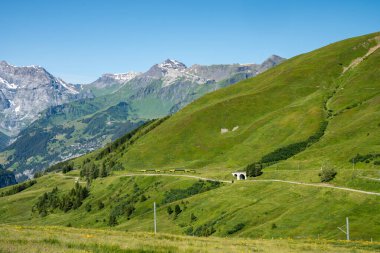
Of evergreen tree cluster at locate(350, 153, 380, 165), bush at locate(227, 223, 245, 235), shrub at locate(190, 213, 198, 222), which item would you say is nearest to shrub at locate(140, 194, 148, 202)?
shrub at locate(190, 213, 198, 222)

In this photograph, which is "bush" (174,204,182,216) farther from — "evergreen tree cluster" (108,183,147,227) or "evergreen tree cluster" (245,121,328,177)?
"evergreen tree cluster" (245,121,328,177)

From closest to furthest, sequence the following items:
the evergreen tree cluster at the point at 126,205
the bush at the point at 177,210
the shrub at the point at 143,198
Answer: the bush at the point at 177,210 < the evergreen tree cluster at the point at 126,205 < the shrub at the point at 143,198

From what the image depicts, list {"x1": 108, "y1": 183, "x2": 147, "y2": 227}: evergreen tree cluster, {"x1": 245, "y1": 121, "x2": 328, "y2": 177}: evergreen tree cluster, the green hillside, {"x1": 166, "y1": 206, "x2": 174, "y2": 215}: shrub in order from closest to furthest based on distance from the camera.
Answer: the green hillside → {"x1": 166, "y1": 206, "x2": 174, "y2": 215}: shrub → {"x1": 108, "y1": 183, "x2": 147, "y2": 227}: evergreen tree cluster → {"x1": 245, "y1": 121, "x2": 328, "y2": 177}: evergreen tree cluster

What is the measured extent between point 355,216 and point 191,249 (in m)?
57.1

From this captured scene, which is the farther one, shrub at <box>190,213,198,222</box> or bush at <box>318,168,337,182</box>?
shrub at <box>190,213,198,222</box>

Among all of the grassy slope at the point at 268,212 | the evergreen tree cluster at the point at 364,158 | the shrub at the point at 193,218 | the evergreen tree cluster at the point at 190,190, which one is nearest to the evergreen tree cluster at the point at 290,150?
the evergreen tree cluster at the point at 190,190

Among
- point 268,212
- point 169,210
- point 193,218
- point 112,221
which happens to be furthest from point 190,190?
point 268,212

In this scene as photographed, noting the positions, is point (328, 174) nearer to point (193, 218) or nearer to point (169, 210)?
point (193, 218)

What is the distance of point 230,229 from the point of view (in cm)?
9531

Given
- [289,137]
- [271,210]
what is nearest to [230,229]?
[271,210]

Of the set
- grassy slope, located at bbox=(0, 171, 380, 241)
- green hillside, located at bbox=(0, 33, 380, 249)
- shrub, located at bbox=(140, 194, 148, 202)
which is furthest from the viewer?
shrub, located at bbox=(140, 194, 148, 202)

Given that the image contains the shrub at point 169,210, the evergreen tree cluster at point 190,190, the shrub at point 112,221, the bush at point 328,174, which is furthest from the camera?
the shrub at point 112,221

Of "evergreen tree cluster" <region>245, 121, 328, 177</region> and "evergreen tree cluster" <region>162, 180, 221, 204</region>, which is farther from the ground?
"evergreen tree cluster" <region>245, 121, 328, 177</region>

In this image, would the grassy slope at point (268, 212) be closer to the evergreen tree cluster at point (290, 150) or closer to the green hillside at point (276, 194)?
the green hillside at point (276, 194)
